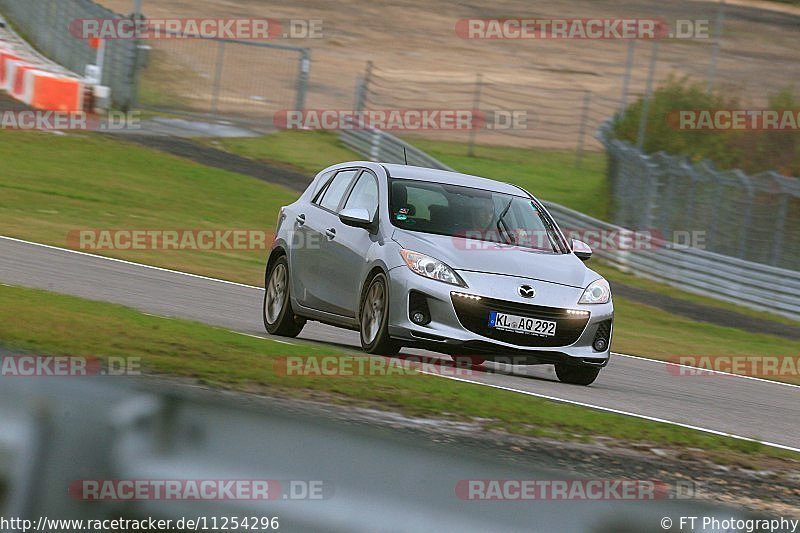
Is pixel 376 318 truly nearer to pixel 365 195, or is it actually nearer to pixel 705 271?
pixel 365 195

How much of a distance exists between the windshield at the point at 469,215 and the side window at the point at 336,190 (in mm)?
754

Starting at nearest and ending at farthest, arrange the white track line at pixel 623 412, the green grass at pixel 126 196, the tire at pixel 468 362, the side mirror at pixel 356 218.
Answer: the white track line at pixel 623 412 → the side mirror at pixel 356 218 → the tire at pixel 468 362 → the green grass at pixel 126 196

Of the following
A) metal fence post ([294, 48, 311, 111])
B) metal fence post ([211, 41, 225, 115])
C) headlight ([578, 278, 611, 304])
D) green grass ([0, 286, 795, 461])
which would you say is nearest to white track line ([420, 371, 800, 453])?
green grass ([0, 286, 795, 461])

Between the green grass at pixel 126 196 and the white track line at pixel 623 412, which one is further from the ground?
the white track line at pixel 623 412

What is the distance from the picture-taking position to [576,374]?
38.4 ft

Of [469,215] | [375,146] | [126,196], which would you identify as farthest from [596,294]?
[375,146]

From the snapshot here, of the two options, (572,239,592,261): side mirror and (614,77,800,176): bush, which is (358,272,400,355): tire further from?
(614,77,800,176): bush

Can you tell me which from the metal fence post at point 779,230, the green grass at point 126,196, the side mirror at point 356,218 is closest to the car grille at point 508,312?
the side mirror at point 356,218

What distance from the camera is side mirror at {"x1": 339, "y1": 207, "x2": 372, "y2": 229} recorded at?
11203mm

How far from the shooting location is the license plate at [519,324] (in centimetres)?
1066

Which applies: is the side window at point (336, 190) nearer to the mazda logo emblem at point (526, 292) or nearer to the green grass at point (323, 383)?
the mazda logo emblem at point (526, 292)

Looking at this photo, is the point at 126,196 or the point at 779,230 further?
the point at 126,196

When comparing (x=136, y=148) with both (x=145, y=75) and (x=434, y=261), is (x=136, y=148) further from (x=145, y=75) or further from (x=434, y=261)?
(x=434, y=261)

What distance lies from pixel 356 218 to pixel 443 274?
3.10ft
